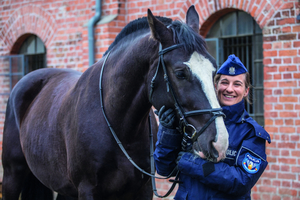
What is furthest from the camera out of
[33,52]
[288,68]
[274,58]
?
[33,52]

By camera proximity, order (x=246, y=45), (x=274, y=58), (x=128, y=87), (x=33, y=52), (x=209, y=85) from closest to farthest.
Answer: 1. (x=209, y=85)
2. (x=128, y=87)
3. (x=274, y=58)
4. (x=246, y=45)
5. (x=33, y=52)

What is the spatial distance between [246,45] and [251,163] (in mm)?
3513

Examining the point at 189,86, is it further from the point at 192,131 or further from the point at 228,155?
the point at 228,155

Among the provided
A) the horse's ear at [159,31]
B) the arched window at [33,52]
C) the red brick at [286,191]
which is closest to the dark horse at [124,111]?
the horse's ear at [159,31]

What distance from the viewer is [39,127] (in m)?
3.60

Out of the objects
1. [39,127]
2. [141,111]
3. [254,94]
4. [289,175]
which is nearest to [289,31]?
[254,94]

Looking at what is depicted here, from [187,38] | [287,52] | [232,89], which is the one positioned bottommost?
[232,89]

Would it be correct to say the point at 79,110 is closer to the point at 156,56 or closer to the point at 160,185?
the point at 156,56

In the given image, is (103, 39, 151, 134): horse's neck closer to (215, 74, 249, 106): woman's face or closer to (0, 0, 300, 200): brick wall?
(215, 74, 249, 106): woman's face

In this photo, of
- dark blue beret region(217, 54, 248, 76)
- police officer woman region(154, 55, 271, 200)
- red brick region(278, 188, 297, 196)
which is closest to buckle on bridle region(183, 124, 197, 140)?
police officer woman region(154, 55, 271, 200)

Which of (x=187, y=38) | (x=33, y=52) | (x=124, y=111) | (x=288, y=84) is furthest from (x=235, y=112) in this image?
(x=33, y=52)

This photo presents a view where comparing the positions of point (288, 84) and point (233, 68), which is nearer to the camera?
point (233, 68)

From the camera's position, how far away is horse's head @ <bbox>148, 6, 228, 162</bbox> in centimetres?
206

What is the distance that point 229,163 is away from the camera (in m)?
2.26
